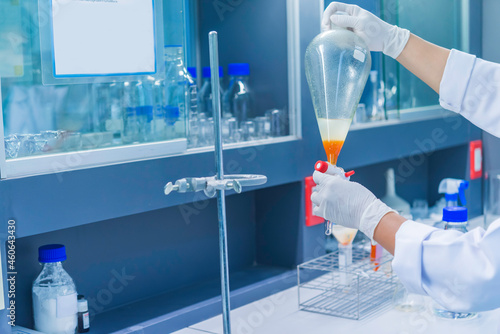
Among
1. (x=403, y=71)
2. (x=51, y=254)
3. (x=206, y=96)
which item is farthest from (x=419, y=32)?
(x=51, y=254)

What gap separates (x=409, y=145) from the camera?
8.48ft

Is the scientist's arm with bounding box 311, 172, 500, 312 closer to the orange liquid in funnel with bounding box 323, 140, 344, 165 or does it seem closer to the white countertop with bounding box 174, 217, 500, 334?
the orange liquid in funnel with bounding box 323, 140, 344, 165

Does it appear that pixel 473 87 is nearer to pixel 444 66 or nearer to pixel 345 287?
pixel 444 66

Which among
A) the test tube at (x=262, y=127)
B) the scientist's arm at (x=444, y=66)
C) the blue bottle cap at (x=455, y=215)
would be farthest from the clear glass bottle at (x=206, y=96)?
the blue bottle cap at (x=455, y=215)

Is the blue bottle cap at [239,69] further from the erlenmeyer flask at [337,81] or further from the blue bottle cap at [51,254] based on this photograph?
the blue bottle cap at [51,254]

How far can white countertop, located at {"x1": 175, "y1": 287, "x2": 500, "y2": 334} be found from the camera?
68.8 inches

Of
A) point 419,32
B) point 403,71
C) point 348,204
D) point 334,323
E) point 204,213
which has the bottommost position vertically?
point 334,323

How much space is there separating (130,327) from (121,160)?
0.47 meters

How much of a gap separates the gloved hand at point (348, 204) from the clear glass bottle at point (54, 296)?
654 mm

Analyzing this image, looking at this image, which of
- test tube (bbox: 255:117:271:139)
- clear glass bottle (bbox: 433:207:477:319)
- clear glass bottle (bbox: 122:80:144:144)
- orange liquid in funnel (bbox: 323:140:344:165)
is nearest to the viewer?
orange liquid in funnel (bbox: 323:140:344:165)

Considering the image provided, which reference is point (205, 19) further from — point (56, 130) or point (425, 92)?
point (425, 92)

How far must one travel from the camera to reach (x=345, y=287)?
1984mm

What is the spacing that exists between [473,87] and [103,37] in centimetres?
95

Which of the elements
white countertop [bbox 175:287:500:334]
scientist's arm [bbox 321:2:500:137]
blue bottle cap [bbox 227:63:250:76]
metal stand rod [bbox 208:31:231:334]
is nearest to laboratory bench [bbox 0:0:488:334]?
white countertop [bbox 175:287:500:334]
